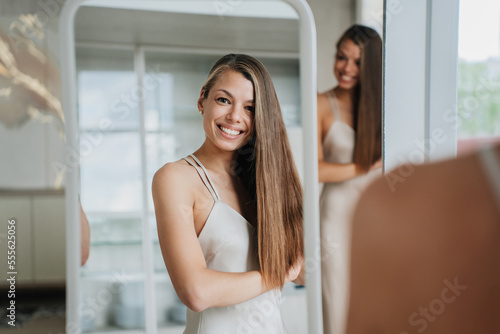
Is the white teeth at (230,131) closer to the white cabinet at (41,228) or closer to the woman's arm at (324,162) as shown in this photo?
the woman's arm at (324,162)

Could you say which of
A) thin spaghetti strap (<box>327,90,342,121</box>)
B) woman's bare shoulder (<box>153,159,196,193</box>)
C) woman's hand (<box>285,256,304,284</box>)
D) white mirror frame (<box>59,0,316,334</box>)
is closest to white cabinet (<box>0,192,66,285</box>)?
white mirror frame (<box>59,0,316,334</box>)

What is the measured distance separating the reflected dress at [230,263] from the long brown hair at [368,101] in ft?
0.88

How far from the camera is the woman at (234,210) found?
2.27 ft

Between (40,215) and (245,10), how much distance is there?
47cm

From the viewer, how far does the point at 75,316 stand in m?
0.70

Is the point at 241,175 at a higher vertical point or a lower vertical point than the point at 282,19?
lower

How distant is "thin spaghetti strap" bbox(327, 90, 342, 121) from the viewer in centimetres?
80

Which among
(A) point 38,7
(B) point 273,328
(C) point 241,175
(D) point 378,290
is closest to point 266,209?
(C) point 241,175

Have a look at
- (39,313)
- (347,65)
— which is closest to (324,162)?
(347,65)

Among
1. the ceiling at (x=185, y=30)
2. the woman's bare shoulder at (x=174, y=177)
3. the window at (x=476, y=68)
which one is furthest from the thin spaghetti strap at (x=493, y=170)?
the woman's bare shoulder at (x=174, y=177)

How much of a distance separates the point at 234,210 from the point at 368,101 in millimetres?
336

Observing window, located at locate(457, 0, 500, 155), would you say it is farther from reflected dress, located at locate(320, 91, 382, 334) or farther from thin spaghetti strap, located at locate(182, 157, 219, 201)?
thin spaghetti strap, located at locate(182, 157, 219, 201)

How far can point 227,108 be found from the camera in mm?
713

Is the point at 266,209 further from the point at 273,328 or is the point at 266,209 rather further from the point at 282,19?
the point at 282,19
